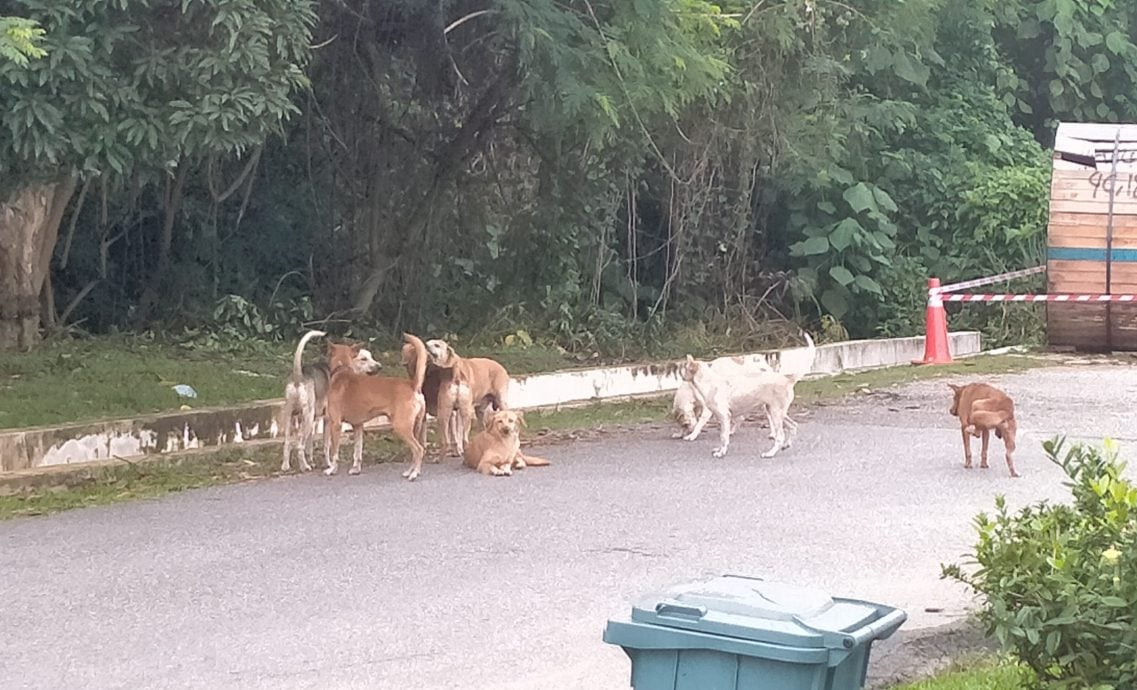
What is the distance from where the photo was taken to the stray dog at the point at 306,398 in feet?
36.2

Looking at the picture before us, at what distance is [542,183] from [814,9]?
4277 mm

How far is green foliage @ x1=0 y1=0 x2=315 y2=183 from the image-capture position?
9.61 metres

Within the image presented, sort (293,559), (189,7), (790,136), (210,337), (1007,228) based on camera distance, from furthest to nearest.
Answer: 1. (1007,228)
2. (790,136)
3. (210,337)
4. (189,7)
5. (293,559)

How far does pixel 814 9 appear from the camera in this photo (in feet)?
54.5

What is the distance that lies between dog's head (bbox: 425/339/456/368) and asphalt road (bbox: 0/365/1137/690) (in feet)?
2.62

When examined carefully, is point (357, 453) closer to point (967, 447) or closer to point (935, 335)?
point (967, 447)

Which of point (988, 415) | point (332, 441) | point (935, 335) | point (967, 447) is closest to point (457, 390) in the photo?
point (332, 441)

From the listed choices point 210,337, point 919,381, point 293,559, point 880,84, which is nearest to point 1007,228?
point 880,84

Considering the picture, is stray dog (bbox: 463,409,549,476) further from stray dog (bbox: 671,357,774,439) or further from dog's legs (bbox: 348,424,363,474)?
stray dog (bbox: 671,357,774,439)

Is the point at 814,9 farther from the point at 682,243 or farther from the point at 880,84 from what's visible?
the point at 880,84

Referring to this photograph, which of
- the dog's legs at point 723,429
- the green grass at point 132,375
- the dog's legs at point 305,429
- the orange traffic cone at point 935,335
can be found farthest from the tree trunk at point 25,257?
the orange traffic cone at point 935,335

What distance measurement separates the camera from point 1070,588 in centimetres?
426

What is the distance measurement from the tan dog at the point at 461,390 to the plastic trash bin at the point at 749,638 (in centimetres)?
726

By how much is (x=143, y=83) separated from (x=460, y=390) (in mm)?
3141
